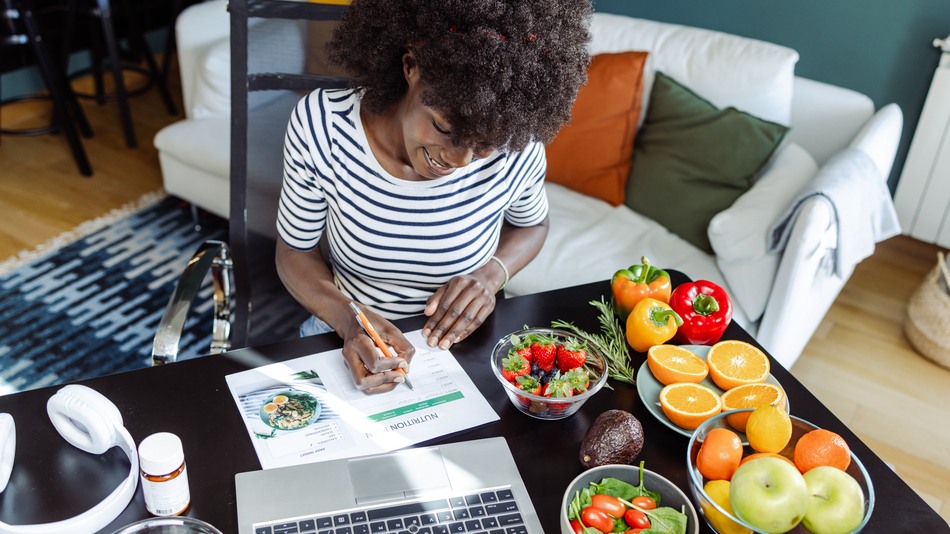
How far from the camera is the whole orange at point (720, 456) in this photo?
37.7 inches

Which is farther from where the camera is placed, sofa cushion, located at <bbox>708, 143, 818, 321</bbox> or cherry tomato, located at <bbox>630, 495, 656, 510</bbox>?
sofa cushion, located at <bbox>708, 143, 818, 321</bbox>

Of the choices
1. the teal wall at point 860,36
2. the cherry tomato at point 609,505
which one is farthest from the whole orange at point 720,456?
the teal wall at point 860,36

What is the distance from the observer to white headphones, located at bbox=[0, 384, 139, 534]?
0.92 m

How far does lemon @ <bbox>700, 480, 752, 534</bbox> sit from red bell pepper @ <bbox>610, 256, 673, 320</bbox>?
403 millimetres

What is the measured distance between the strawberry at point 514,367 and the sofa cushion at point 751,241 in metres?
1.10

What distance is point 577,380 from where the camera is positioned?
1.11 m

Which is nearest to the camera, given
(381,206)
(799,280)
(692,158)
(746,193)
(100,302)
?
(381,206)

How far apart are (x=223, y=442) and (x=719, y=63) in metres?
1.93

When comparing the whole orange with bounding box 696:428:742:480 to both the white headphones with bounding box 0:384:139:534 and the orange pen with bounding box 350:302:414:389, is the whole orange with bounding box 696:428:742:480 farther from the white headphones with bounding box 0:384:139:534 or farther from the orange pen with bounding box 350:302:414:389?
the white headphones with bounding box 0:384:139:534

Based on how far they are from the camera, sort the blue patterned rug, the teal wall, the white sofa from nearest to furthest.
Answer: the white sofa
the blue patterned rug
the teal wall

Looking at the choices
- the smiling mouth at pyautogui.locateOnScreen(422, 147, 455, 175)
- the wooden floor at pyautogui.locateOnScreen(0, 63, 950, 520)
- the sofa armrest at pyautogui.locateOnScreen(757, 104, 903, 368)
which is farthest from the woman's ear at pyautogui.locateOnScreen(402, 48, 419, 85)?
the wooden floor at pyautogui.locateOnScreen(0, 63, 950, 520)

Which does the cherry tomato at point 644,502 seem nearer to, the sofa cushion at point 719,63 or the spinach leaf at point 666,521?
the spinach leaf at point 666,521

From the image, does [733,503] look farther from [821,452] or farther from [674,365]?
[674,365]

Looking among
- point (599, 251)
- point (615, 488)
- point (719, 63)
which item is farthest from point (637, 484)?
point (719, 63)
